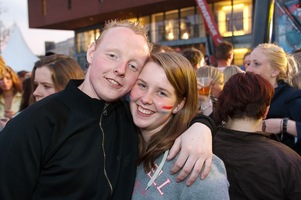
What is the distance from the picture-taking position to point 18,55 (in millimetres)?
20000

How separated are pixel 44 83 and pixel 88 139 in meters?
1.49

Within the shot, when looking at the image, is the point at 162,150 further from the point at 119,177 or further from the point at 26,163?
the point at 26,163

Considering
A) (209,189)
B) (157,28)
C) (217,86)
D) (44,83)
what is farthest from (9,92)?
(157,28)

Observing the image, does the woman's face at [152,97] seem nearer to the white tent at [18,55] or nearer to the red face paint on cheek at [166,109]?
the red face paint on cheek at [166,109]

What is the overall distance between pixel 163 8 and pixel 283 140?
2216 cm

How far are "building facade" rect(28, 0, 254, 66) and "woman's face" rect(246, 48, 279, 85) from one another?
14618 millimetres

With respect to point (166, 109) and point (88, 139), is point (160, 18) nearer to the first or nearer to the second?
point (166, 109)

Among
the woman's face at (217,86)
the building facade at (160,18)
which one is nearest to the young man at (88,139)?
the woman's face at (217,86)

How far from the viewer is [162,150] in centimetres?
185

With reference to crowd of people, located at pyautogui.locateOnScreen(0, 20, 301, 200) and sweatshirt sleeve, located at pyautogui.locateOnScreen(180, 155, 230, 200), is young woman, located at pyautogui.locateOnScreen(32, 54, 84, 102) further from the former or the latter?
sweatshirt sleeve, located at pyautogui.locateOnScreen(180, 155, 230, 200)

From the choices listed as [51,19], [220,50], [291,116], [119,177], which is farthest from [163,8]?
[119,177]

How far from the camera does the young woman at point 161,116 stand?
1.77m

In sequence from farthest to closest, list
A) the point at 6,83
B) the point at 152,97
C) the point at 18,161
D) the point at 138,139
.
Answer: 1. the point at 6,83
2. the point at 138,139
3. the point at 152,97
4. the point at 18,161

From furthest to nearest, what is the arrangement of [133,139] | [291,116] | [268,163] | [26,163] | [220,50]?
1. [220,50]
2. [291,116]
3. [268,163]
4. [133,139]
5. [26,163]
